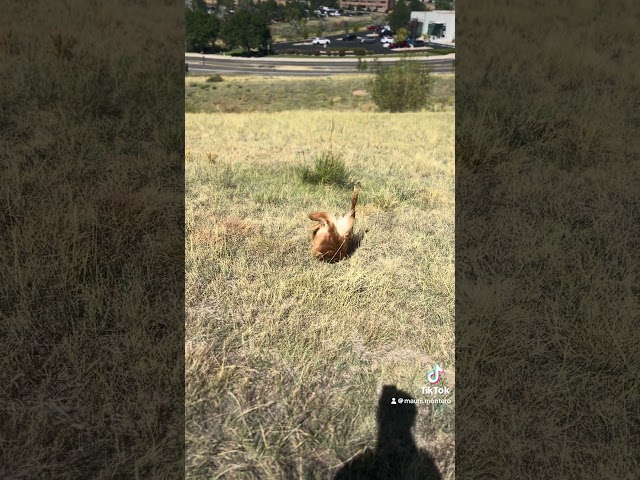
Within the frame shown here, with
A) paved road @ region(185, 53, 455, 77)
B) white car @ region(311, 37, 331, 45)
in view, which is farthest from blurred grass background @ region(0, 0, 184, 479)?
white car @ region(311, 37, 331, 45)

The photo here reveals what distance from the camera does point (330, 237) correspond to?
11.3ft

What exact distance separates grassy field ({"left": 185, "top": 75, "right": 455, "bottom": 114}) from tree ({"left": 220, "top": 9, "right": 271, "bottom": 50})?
14.4ft

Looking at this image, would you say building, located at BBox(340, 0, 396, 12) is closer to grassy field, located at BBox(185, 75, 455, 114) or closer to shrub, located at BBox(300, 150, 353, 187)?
grassy field, located at BBox(185, 75, 455, 114)

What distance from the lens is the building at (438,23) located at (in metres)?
19.2

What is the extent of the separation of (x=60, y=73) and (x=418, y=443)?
808 centimetres

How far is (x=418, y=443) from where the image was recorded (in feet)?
6.88

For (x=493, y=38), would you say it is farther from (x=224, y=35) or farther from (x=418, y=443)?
(x=224, y=35)

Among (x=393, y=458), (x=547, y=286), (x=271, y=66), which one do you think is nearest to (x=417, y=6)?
(x=547, y=286)

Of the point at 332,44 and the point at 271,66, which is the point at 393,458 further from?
the point at 332,44

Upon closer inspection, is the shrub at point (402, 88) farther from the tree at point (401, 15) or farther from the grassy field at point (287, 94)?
the grassy field at point (287, 94)

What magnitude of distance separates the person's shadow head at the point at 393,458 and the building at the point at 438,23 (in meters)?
20.6

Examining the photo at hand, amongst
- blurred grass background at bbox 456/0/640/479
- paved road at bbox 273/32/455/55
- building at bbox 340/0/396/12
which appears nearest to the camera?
blurred grass background at bbox 456/0/640/479

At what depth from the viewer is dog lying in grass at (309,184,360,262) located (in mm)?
3451

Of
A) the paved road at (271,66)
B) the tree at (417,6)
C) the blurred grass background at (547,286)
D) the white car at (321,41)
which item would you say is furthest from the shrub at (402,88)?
the white car at (321,41)
